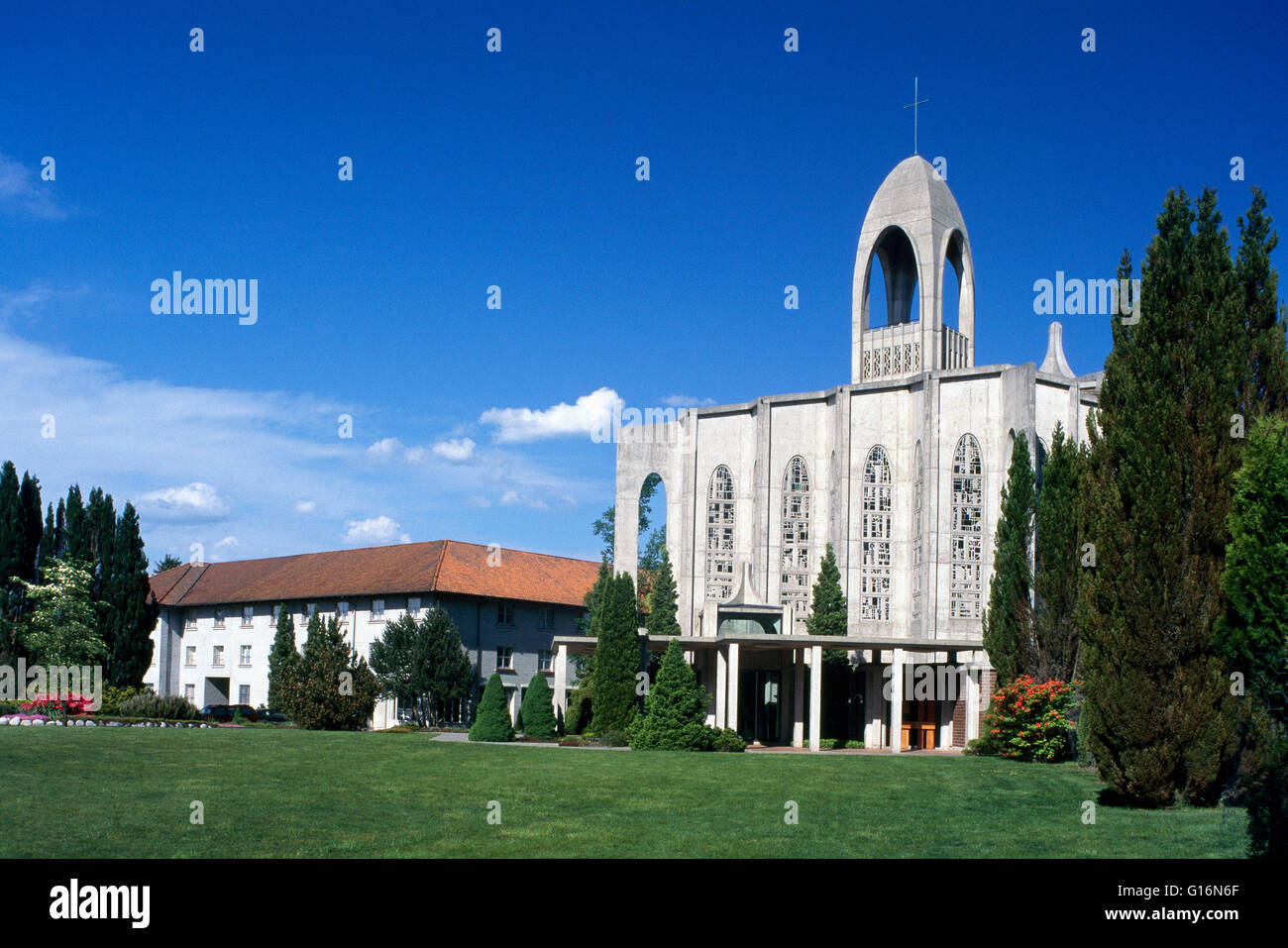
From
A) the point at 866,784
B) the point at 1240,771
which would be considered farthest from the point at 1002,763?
the point at 1240,771

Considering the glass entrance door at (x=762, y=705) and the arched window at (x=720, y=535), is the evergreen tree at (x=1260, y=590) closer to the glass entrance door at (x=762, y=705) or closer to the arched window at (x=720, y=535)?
the glass entrance door at (x=762, y=705)

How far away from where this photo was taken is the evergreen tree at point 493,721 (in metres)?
36.8

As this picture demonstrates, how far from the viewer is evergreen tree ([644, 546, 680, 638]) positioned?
4794 centimetres

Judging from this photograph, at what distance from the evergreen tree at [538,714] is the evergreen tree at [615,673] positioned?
2466 millimetres

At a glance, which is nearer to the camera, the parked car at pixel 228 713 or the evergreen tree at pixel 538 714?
the evergreen tree at pixel 538 714

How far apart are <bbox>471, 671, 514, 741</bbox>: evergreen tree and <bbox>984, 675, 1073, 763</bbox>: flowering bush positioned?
49.0 feet

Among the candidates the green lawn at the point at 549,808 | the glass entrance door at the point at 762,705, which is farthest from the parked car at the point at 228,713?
the green lawn at the point at 549,808

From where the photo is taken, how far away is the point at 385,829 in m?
13.9

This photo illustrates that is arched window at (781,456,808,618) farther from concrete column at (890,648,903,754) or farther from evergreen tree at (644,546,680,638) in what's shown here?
concrete column at (890,648,903,754)

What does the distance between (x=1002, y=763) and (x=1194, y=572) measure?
11849mm

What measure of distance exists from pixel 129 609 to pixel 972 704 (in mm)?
34506

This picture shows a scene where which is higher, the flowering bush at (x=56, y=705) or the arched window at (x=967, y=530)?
the arched window at (x=967, y=530)
